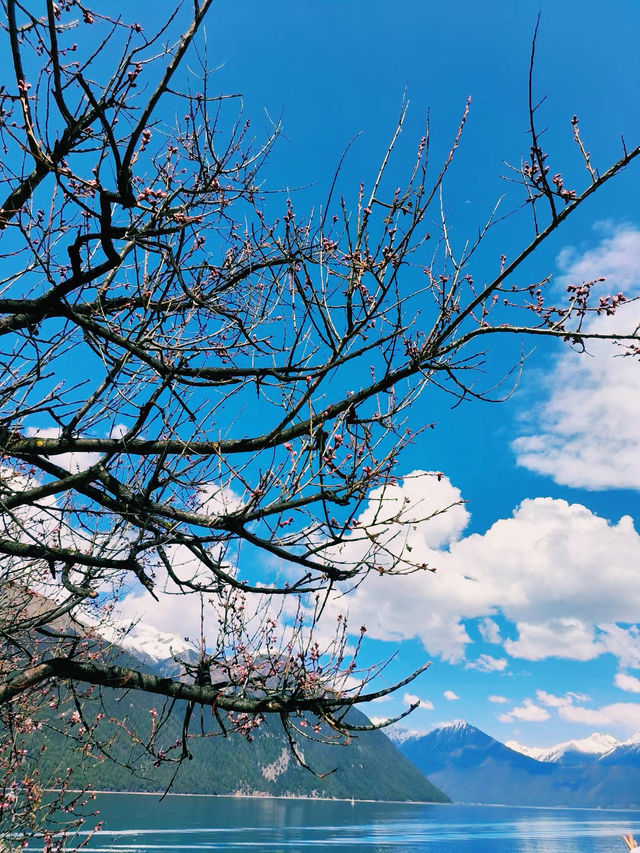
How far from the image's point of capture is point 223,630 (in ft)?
19.3

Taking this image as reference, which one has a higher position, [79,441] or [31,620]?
[79,441]

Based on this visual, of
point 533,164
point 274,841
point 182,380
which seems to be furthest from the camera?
point 274,841

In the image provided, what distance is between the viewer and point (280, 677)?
518cm

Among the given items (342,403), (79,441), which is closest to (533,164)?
(342,403)

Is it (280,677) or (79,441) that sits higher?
(79,441)

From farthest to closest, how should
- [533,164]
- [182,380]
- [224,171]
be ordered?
[224,171] → [182,380] → [533,164]

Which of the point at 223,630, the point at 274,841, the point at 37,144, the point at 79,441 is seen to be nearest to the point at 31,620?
the point at 223,630

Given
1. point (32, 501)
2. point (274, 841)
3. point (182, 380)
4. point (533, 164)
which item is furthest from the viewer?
point (274, 841)

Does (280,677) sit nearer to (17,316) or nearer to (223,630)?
(223,630)

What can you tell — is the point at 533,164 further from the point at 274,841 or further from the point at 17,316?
the point at 274,841

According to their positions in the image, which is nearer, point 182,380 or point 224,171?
point 182,380

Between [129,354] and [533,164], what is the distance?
3.01 meters

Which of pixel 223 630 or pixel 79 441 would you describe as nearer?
pixel 79 441

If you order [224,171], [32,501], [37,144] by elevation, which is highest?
[224,171]
